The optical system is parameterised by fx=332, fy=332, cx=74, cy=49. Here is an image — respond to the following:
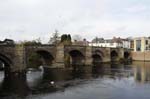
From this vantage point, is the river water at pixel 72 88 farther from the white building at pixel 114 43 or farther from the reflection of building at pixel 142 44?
the white building at pixel 114 43

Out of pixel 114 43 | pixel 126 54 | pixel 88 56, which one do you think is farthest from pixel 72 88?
pixel 114 43

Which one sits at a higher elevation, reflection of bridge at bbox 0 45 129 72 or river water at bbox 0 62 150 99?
reflection of bridge at bbox 0 45 129 72

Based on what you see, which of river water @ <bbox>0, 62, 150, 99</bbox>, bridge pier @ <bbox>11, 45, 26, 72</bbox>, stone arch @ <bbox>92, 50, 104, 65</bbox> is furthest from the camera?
stone arch @ <bbox>92, 50, 104, 65</bbox>

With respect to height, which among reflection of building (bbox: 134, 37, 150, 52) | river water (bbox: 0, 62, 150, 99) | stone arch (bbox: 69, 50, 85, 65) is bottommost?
river water (bbox: 0, 62, 150, 99)

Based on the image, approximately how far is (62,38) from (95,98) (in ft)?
301

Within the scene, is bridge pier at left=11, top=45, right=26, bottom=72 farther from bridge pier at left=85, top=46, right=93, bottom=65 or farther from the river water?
bridge pier at left=85, top=46, right=93, bottom=65

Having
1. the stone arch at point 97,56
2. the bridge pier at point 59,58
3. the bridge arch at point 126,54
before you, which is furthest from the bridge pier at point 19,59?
the bridge arch at point 126,54

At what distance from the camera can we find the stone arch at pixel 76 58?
101688mm

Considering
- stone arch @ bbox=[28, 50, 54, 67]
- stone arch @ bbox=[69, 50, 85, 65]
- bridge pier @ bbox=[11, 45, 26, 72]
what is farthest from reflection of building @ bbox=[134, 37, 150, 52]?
bridge pier @ bbox=[11, 45, 26, 72]

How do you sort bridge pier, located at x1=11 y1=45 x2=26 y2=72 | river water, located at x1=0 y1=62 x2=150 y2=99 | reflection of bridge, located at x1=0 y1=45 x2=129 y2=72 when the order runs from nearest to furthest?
river water, located at x1=0 y1=62 x2=150 y2=99 → reflection of bridge, located at x1=0 y1=45 x2=129 y2=72 → bridge pier, located at x1=11 y1=45 x2=26 y2=72

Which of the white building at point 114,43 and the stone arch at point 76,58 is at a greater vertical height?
the white building at point 114,43

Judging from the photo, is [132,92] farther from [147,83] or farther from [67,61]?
[67,61]

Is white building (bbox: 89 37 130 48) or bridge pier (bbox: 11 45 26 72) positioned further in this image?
white building (bbox: 89 37 130 48)

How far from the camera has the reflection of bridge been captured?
7294 centimetres
